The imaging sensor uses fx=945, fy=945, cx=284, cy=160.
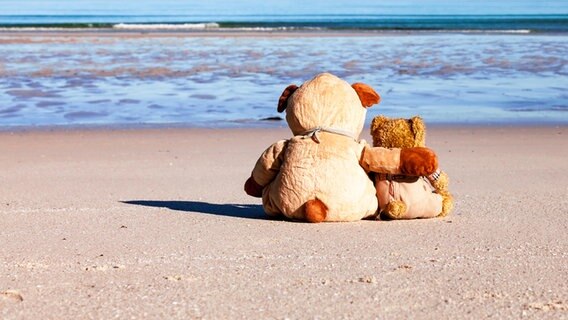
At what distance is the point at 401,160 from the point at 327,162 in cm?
42

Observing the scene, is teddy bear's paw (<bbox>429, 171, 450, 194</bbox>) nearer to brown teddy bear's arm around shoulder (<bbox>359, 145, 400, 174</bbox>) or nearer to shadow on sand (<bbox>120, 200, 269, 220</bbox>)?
brown teddy bear's arm around shoulder (<bbox>359, 145, 400, 174</bbox>)

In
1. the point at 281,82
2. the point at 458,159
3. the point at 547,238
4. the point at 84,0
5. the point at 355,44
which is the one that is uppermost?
the point at 547,238

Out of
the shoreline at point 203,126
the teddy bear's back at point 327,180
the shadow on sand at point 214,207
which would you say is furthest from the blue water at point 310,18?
the teddy bear's back at point 327,180

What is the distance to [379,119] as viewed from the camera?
5.72 m

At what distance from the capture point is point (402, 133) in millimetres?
5559

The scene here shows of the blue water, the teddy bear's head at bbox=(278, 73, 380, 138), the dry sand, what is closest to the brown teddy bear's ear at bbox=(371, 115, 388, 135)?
the teddy bear's head at bbox=(278, 73, 380, 138)

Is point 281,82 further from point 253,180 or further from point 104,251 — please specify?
point 104,251

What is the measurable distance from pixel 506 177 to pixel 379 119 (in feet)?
6.93

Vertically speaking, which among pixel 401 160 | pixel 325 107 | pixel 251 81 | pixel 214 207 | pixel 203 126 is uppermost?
pixel 325 107

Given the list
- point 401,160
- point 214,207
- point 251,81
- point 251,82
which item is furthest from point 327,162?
point 251,81

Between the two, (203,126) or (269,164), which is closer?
(269,164)

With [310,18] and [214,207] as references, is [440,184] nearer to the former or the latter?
[214,207]

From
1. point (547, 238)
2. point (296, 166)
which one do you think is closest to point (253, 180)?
point (296, 166)

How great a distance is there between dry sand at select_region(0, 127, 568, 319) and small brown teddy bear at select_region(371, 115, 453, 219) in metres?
0.09
